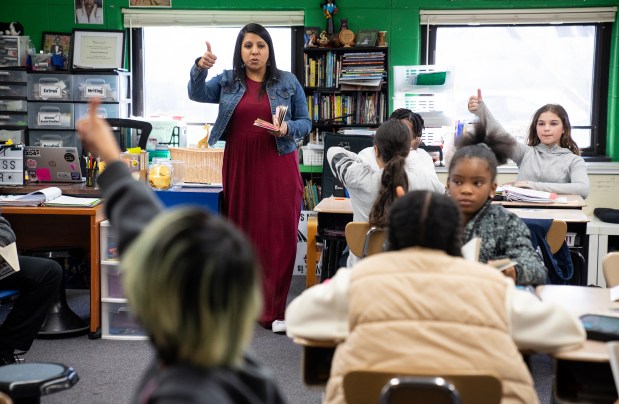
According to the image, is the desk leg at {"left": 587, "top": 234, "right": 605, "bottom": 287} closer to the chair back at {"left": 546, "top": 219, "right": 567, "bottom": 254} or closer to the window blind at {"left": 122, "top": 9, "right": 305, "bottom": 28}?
the chair back at {"left": 546, "top": 219, "right": 567, "bottom": 254}

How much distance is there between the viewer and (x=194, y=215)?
1.03 meters

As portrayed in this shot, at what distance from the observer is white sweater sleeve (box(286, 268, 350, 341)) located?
1778mm

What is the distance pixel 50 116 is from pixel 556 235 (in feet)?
13.7

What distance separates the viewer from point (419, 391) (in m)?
1.62

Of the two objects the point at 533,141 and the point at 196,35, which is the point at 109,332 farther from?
the point at 196,35

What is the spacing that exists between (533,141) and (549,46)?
2.09 meters

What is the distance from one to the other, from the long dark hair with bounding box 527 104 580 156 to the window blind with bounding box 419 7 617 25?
6.28ft

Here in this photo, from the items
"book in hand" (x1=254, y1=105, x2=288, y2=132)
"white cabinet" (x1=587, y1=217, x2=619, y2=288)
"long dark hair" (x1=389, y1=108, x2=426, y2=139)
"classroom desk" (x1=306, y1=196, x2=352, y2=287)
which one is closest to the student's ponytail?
"classroom desk" (x1=306, y1=196, x2=352, y2=287)

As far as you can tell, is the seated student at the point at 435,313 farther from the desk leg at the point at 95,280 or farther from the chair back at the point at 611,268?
the desk leg at the point at 95,280

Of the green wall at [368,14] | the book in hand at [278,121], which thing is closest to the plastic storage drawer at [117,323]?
the book in hand at [278,121]

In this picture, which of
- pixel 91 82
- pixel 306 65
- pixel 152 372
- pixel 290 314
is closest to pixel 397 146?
pixel 290 314

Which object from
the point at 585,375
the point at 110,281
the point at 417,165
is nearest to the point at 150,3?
the point at 110,281

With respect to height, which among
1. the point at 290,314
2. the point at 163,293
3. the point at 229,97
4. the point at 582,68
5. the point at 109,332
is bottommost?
the point at 109,332

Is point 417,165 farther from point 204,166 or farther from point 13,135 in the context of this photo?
point 13,135
